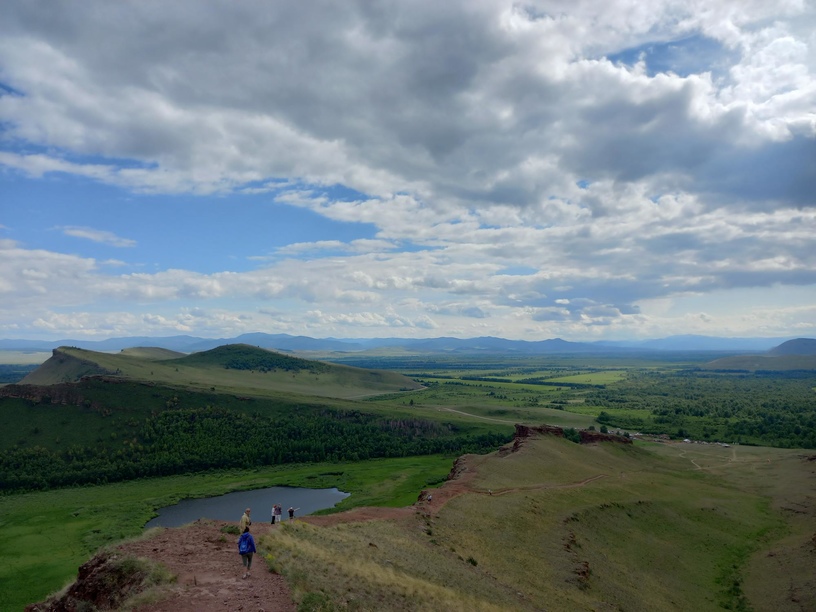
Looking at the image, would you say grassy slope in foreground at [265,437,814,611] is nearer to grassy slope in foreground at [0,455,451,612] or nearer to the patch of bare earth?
the patch of bare earth

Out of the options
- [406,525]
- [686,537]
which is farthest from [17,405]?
[686,537]

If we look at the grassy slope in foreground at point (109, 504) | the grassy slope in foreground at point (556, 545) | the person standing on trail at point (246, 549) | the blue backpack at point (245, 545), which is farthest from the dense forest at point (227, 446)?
the blue backpack at point (245, 545)

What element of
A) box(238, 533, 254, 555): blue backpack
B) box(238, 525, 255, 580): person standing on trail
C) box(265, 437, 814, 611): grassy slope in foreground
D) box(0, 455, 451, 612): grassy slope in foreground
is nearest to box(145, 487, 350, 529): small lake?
box(0, 455, 451, 612): grassy slope in foreground

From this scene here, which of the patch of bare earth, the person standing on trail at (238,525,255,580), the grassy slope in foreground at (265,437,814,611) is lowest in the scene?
the grassy slope in foreground at (265,437,814,611)

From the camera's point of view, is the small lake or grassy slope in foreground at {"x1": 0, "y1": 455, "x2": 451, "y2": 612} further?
the small lake

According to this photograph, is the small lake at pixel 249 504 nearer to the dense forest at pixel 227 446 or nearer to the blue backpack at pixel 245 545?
the dense forest at pixel 227 446

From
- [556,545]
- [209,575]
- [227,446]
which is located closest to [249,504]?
[227,446]

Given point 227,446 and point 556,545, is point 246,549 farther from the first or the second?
point 227,446
